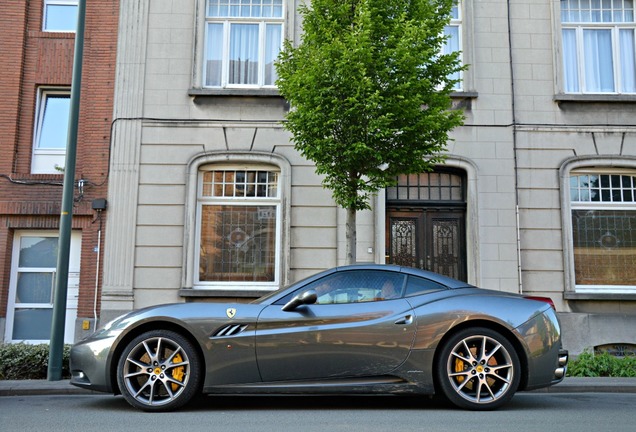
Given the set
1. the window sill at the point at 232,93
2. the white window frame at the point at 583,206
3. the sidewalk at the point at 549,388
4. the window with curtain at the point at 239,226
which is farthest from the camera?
the window sill at the point at 232,93

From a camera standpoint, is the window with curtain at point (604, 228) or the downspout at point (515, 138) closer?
the downspout at point (515, 138)

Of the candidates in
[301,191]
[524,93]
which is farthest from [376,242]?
[524,93]

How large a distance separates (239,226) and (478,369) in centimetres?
711

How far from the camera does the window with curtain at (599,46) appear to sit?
41.6 ft

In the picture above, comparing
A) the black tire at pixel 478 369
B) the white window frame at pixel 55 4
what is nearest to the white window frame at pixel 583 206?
the black tire at pixel 478 369

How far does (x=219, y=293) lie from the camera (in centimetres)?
1153

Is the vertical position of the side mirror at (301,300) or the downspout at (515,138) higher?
the downspout at (515,138)

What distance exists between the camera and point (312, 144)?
902 cm

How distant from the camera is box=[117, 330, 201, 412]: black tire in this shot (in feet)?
18.7

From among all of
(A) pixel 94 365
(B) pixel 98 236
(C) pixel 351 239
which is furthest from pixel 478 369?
(B) pixel 98 236

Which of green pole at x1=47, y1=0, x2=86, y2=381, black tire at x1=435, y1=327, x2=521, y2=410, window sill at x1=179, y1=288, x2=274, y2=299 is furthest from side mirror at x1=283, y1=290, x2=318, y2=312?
window sill at x1=179, y1=288, x2=274, y2=299

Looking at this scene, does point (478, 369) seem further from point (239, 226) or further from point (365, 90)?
point (239, 226)

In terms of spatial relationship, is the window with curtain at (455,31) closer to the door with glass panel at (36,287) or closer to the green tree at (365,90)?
the green tree at (365,90)

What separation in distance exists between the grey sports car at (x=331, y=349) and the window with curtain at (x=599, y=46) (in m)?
8.30
